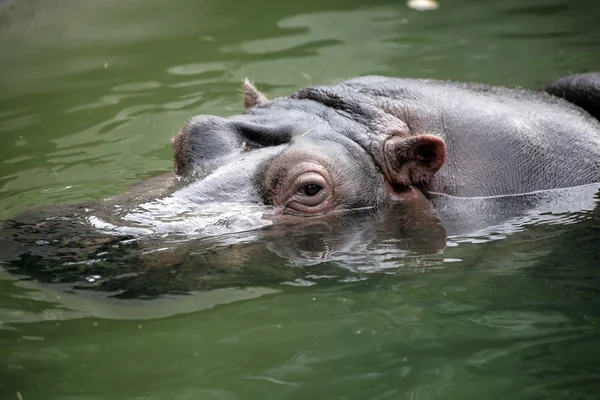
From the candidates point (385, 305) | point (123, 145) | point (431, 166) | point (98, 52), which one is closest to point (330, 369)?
point (385, 305)

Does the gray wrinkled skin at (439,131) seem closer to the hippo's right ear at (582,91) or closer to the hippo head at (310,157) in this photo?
the hippo head at (310,157)

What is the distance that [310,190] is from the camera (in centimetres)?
511

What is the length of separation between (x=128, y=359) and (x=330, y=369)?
0.96 m

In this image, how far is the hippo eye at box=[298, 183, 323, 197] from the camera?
5098mm

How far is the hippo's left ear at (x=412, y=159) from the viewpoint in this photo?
5.23 m

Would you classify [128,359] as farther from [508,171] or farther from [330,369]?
[508,171]

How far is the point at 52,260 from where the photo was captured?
4.51 m

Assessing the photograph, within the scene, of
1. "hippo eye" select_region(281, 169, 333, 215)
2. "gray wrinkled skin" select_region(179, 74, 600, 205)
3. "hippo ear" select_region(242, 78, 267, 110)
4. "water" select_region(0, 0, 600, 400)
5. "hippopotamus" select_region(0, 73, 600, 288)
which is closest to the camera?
"water" select_region(0, 0, 600, 400)

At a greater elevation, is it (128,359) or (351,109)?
(351,109)

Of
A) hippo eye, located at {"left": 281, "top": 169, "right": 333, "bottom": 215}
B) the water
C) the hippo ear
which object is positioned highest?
the hippo ear

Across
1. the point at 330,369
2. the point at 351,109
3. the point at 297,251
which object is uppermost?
the point at 351,109

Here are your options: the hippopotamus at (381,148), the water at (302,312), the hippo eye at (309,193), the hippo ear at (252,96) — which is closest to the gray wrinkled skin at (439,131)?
the hippopotamus at (381,148)

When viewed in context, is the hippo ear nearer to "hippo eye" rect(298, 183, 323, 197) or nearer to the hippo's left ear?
the hippo's left ear

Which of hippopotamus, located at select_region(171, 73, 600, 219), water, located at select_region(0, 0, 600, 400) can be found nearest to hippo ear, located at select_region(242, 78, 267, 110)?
hippopotamus, located at select_region(171, 73, 600, 219)
